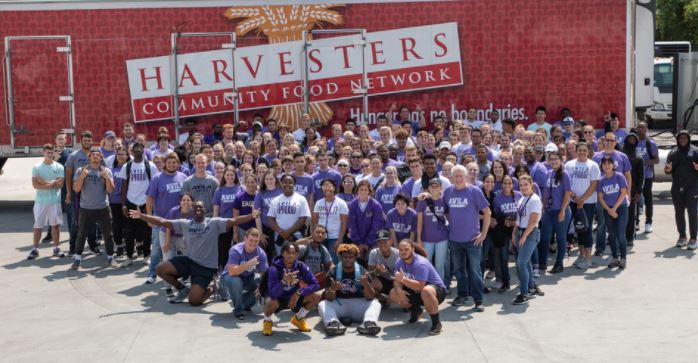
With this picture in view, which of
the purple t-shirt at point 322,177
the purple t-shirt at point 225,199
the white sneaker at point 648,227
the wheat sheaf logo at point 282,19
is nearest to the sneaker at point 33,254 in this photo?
the purple t-shirt at point 225,199

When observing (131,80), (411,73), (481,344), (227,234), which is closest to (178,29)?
(131,80)

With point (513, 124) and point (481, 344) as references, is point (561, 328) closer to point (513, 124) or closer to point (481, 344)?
point (481, 344)

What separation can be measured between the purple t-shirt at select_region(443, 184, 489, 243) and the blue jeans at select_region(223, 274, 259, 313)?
7.38ft

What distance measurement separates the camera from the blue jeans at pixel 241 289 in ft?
31.1

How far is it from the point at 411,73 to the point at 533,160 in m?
4.44

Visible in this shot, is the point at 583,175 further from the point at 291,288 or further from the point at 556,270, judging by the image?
the point at 291,288

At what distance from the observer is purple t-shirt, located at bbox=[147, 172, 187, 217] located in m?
11.4

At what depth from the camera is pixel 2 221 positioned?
1580 centimetres

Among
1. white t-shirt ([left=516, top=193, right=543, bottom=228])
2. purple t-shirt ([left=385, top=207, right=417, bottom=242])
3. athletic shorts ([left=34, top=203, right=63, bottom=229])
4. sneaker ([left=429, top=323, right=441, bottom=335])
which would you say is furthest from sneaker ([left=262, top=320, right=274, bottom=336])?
athletic shorts ([left=34, top=203, right=63, bottom=229])

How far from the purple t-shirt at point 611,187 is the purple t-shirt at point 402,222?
2813 mm

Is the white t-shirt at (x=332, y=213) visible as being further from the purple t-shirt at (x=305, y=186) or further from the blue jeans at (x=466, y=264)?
the blue jeans at (x=466, y=264)

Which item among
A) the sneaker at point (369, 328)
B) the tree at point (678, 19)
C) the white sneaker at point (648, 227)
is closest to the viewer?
the sneaker at point (369, 328)

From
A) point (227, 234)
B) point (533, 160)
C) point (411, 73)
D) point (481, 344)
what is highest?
point (411, 73)

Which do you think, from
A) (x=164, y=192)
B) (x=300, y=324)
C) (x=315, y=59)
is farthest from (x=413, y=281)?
(x=315, y=59)
